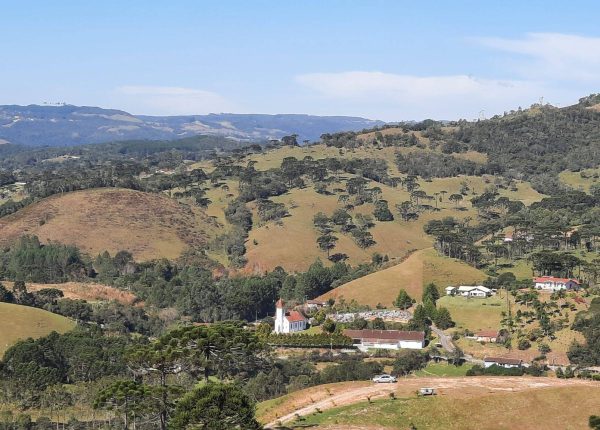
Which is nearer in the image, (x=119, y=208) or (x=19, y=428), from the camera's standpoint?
(x=19, y=428)

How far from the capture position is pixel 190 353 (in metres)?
40.5

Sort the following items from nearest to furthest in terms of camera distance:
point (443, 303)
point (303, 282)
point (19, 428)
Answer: point (19, 428) < point (443, 303) < point (303, 282)

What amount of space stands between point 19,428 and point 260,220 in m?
118

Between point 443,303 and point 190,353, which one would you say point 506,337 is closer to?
point 443,303

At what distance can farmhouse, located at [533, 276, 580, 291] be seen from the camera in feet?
352

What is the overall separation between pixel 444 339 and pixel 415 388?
4301 cm

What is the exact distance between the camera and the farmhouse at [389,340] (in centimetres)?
9588

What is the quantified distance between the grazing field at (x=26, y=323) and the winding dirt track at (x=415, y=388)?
55983 mm

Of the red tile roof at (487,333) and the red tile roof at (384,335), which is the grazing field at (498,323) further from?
the red tile roof at (384,335)

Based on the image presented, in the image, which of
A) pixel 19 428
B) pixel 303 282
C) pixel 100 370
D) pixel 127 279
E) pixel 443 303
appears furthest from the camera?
pixel 127 279

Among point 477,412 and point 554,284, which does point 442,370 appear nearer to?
point 554,284

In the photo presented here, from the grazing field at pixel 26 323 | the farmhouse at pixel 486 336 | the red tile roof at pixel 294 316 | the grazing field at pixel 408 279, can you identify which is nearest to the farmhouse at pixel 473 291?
the grazing field at pixel 408 279

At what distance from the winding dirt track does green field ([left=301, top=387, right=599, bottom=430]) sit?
1.34 meters

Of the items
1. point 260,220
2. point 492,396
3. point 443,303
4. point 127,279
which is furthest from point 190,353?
point 260,220
